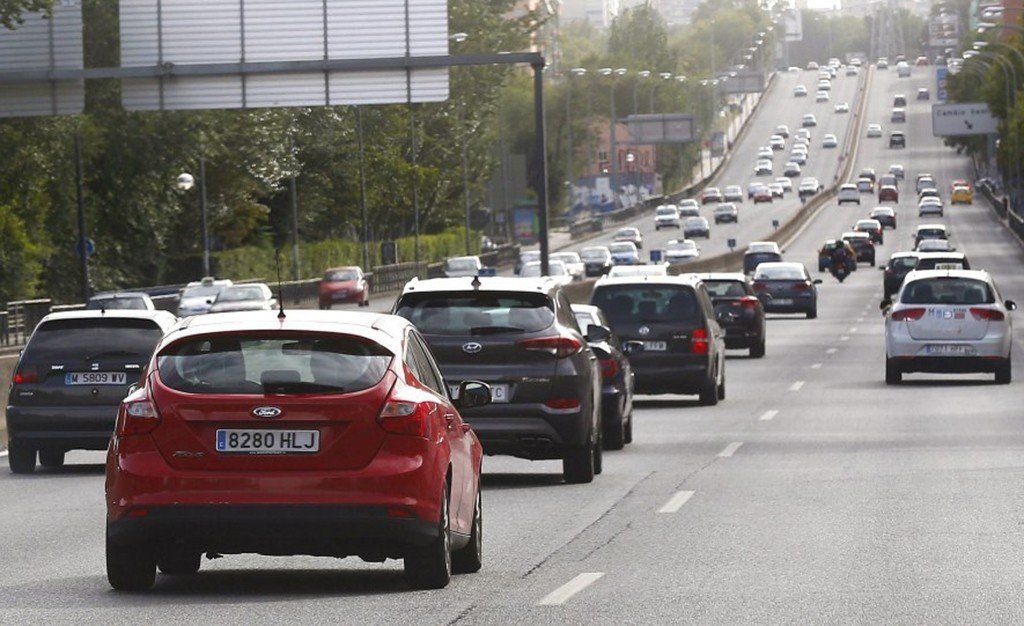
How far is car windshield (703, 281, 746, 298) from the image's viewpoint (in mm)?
42594

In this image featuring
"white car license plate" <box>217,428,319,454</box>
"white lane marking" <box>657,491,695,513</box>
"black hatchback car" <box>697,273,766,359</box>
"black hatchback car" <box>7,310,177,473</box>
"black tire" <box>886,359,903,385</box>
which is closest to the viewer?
"white car license plate" <box>217,428,319,454</box>

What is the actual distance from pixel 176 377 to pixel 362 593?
134 centimetres

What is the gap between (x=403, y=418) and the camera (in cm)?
1100

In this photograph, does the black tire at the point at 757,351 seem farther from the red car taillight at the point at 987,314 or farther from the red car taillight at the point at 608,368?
the red car taillight at the point at 608,368

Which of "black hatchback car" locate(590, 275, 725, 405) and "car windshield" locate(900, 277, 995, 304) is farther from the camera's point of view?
"car windshield" locate(900, 277, 995, 304)

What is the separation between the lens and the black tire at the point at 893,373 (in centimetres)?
3316

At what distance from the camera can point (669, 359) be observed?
95.3 ft

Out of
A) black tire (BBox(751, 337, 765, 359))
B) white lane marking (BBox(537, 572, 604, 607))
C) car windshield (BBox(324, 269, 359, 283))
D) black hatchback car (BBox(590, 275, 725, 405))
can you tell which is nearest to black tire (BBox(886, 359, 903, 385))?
black hatchback car (BBox(590, 275, 725, 405))

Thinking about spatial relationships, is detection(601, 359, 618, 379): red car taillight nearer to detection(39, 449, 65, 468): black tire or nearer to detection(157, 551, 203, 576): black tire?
detection(39, 449, 65, 468): black tire

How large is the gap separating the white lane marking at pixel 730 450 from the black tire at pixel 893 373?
10813 mm

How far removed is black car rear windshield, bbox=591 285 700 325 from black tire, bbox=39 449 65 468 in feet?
29.4

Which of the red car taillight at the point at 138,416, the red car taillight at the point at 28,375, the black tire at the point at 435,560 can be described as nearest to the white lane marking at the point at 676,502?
the black tire at the point at 435,560

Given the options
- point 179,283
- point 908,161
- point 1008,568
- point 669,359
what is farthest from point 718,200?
point 1008,568

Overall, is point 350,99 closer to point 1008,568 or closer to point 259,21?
point 259,21
